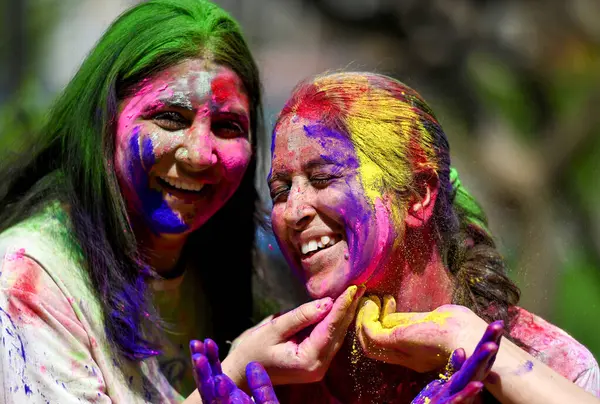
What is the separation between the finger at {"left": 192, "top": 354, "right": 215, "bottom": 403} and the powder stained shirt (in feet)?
1.81

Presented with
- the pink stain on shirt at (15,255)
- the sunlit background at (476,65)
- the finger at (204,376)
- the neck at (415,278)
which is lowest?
the sunlit background at (476,65)

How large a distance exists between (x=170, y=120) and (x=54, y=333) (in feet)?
2.86

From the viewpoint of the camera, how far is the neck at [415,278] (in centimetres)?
298

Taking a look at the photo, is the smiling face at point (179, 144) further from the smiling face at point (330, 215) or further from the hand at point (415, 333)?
the hand at point (415, 333)

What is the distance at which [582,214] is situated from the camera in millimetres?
6191

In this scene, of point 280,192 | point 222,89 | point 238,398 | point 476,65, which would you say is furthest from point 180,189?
point 476,65

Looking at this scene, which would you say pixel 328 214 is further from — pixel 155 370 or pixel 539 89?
pixel 539 89

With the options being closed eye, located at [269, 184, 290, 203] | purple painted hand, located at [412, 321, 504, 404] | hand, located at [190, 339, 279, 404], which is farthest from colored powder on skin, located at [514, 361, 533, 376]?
closed eye, located at [269, 184, 290, 203]

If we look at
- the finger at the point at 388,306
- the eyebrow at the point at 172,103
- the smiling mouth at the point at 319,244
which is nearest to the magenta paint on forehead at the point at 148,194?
the eyebrow at the point at 172,103

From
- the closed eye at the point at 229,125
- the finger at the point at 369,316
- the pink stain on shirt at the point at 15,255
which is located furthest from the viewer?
the closed eye at the point at 229,125

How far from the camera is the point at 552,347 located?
2961 mm

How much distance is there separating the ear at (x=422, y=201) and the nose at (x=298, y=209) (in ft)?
1.05

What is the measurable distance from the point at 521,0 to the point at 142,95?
17.9ft

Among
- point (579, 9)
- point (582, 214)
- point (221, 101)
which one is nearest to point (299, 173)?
point (221, 101)
